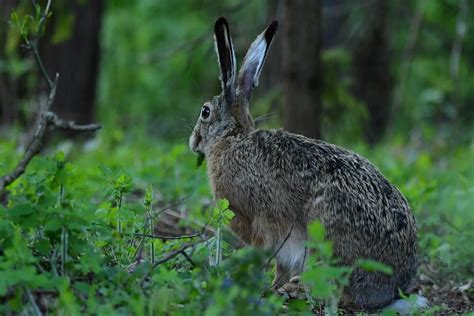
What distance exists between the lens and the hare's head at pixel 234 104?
692 cm

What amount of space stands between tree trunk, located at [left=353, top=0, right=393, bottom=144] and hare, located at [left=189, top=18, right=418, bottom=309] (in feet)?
28.0

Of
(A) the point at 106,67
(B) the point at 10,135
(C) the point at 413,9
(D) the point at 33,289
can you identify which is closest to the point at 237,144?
(D) the point at 33,289

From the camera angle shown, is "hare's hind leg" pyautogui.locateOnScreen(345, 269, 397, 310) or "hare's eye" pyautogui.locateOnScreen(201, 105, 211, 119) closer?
"hare's hind leg" pyautogui.locateOnScreen(345, 269, 397, 310)

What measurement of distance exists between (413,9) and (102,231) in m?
11.5

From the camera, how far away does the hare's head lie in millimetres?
6918

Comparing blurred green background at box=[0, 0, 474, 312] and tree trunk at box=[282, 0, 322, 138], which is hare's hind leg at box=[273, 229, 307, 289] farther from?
tree trunk at box=[282, 0, 322, 138]

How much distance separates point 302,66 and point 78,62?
5.42 m

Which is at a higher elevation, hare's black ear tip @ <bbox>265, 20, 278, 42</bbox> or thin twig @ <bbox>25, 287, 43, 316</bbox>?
hare's black ear tip @ <bbox>265, 20, 278, 42</bbox>

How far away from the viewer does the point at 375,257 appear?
5812 mm

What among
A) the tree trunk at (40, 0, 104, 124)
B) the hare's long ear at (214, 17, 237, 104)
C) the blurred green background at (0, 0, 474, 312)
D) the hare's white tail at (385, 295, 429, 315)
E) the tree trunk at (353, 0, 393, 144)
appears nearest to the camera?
the hare's white tail at (385, 295, 429, 315)

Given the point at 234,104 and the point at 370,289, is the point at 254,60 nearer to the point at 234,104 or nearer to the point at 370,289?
the point at 234,104

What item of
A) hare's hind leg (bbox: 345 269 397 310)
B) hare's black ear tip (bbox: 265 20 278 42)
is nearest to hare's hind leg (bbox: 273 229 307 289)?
hare's hind leg (bbox: 345 269 397 310)

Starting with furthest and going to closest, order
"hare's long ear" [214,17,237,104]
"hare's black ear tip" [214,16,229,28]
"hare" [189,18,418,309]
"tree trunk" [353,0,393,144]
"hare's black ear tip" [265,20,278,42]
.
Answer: "tree trunk" [353,0,393,144] → "hare's black ear tip" [265,20,278,42] → "hare's long ear" [214,17,237,104] → "hare's black ear tip" [214,16,229,28] → "hare" [189,18,418,309]

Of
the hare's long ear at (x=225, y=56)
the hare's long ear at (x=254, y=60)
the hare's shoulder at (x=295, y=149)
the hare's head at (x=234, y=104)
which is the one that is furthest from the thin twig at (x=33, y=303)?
the hare's long ear at (x=254, y=60)
